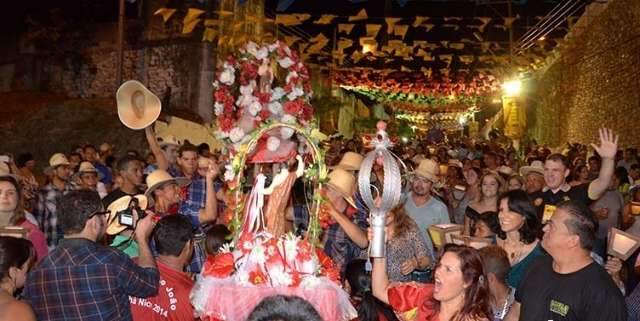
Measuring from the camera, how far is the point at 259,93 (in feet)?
18.9

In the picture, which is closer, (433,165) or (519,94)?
(433,165)

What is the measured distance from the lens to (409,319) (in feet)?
13.6

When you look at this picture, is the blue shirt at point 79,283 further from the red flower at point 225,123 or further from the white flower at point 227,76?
the white flower at point 227,76

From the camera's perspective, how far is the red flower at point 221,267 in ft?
15.8

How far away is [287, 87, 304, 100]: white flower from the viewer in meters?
5.71

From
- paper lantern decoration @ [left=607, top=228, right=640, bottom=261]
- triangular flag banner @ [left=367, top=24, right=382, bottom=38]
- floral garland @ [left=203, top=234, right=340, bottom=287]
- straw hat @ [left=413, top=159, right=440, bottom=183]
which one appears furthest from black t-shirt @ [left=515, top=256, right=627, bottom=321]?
triangular flag banner @ [left=367, top=24, right=382, bottom=38]

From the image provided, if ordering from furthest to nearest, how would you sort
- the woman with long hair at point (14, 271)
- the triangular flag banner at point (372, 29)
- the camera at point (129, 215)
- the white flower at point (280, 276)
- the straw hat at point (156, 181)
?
the triangular flag banner at point (372, 29) < the straw hat at point (156, 181) < the white flower at point (280, 276) < the camera at point (129, 215) < the woman with long hair at point (14, 271)

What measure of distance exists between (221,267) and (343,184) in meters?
1.78

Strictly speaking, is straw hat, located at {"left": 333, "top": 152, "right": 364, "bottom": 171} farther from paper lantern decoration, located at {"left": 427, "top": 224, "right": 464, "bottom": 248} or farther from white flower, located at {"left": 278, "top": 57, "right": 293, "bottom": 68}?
white flower, located at {"left": 278, "top": 57, "right": 293, "bottom": 68}

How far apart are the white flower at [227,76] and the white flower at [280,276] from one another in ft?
6.28

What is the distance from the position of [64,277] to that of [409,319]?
2.03 meters

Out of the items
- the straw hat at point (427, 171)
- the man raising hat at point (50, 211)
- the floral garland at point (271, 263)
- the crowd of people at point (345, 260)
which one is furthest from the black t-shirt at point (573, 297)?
the man raising hat at point (50, 211)

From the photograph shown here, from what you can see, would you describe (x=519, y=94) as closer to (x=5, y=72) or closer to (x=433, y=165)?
(x=433, y=165)

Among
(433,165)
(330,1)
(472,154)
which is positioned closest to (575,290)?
(433,165)
